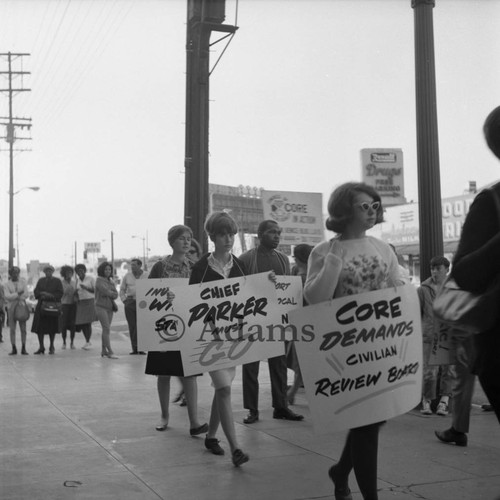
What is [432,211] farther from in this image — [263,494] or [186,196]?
[186,196]

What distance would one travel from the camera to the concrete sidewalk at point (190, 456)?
4.54m

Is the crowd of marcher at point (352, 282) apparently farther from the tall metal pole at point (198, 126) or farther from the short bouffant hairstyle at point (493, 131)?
the tall metal pole at point (198, 126)

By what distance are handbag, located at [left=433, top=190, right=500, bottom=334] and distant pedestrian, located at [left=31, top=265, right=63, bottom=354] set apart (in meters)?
12.2

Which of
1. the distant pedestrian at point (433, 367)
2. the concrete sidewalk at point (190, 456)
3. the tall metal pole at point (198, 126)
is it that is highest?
the tall metal pole at point (198, 126)

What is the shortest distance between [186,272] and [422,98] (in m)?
3.05

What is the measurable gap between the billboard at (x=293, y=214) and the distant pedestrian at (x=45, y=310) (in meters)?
4.77

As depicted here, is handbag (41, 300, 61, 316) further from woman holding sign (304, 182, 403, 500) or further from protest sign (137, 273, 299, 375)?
woman holding sign (304, 182, 403, 500)

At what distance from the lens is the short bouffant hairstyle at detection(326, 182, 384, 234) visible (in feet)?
12.7

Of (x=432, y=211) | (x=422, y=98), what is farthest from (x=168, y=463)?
(x=422, y=98)

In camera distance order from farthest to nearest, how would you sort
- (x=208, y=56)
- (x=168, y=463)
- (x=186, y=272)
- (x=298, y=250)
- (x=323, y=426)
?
(x=208, y=56) → (x=298, y=250) → (x=186, y=272) → (x=168, y=463) → (x=323, y=426)

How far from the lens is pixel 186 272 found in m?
6.73

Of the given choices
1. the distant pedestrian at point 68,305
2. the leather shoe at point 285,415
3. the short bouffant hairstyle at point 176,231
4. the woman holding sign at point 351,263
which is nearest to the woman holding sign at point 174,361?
the short bouffant hairstyle at point 176,231

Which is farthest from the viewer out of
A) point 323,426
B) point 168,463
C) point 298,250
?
point 298,250

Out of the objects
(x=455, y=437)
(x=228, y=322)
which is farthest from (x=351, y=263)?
(x=455, y=437)
